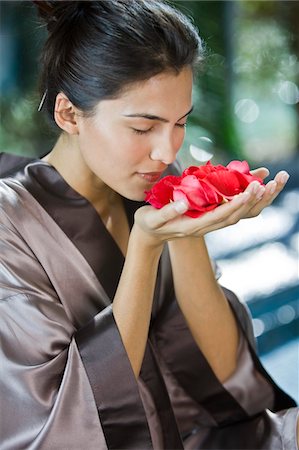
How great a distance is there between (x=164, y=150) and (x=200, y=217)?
6.6 inches

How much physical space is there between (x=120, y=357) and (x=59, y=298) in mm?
162

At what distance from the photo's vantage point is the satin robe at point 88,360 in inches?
52.5

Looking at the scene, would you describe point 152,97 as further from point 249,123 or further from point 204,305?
point 249,123

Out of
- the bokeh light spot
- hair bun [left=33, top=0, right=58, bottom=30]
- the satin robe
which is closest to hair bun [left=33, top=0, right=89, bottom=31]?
hair bun [left=33, top=0, right=58, bottom=30]

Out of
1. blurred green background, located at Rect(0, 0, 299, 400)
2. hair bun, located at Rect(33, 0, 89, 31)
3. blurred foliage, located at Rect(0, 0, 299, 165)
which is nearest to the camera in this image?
hair bun, located at Rect(33, 0, 89, 31)

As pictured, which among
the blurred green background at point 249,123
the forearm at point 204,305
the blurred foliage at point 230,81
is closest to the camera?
the forearm at point 204,305

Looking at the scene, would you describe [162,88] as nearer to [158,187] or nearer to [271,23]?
[158,187]

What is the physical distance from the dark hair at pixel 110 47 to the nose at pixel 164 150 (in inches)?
4.1

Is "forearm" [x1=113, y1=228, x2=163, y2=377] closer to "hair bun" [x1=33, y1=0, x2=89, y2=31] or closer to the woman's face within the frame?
the woman's face

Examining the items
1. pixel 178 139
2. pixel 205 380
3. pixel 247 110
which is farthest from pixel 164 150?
pixel 247 110

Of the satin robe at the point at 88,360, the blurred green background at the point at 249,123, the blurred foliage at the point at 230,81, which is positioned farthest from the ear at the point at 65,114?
the blurred foliage at the point at 230,81

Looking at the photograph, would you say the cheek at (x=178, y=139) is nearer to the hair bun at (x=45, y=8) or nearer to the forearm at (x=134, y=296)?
the forearm at (x=134, y=296)

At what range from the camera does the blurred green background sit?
331 centimetres

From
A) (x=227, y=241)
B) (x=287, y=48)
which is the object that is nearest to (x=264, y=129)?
(x=287, y=48)
